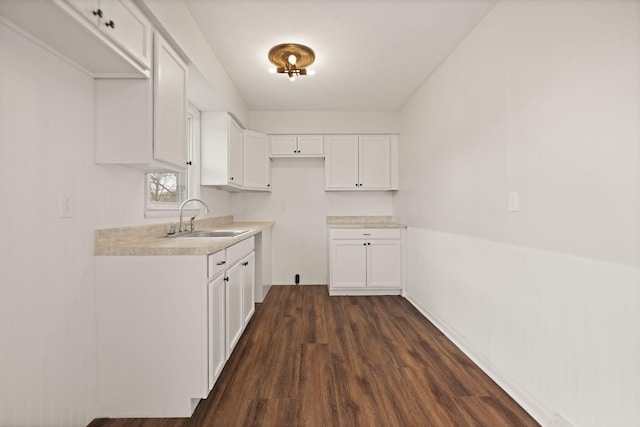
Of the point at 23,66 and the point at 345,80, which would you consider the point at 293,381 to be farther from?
the point at 345,80

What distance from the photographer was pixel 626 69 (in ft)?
3.74

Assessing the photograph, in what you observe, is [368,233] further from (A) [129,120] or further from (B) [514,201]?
(A) [129,120]

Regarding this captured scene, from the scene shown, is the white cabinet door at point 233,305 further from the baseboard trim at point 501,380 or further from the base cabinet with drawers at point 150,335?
the baseboard trim at point 501,380

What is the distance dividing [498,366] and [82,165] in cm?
268

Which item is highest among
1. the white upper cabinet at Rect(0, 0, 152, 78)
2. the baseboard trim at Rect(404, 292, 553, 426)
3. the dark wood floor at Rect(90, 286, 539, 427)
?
the white upper cabinet at Rect(0, 0, 152, 78)

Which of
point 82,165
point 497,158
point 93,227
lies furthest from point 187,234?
point 497,158

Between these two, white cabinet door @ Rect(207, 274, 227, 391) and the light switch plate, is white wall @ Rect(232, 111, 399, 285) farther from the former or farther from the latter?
the light switch plate

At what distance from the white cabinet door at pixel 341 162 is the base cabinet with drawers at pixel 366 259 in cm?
72

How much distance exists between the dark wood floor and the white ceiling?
2450mm

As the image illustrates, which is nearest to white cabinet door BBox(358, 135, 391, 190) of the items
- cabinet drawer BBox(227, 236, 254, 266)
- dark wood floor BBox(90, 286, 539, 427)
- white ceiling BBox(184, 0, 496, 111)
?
white ceiling BBox(184, 0, 496, 111)

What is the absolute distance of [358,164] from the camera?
4.08m

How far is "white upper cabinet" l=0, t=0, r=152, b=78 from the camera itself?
3.49ft

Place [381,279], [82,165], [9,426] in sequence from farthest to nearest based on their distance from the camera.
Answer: [381,279] → [82,165] → [9,426]

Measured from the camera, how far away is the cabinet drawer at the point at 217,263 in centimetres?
170
